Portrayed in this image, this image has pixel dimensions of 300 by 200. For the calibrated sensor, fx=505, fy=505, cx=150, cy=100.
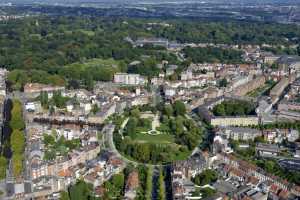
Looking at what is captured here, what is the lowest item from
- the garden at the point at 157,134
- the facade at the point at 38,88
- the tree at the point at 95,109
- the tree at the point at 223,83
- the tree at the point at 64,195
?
the tree at the point at 64,195

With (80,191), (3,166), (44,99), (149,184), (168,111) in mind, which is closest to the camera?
(80,191)

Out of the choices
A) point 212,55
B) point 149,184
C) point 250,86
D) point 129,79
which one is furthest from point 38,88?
point 212,55

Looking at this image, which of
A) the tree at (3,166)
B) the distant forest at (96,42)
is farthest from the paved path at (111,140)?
the distant forest at (96,42)

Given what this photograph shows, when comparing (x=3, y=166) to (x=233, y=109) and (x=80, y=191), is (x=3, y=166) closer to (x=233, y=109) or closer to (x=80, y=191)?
(x=80, y=191)

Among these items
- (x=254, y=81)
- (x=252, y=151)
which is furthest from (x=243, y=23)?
(x=252, y=151)

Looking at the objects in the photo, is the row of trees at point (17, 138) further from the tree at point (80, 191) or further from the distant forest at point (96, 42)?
the distant forest at point (96, 42)

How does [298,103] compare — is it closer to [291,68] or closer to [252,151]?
[252,151]
